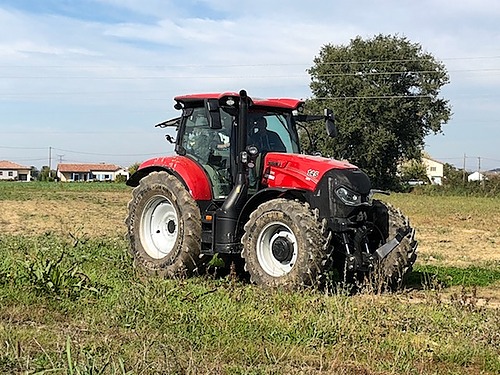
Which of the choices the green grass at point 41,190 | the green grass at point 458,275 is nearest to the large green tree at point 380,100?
the green grass at point 41,190

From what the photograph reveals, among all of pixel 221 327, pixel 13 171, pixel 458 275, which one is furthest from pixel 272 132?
pixel 13 171

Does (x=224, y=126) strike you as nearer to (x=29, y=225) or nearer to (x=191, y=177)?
(x=191, y=177)

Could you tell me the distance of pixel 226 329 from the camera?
6113 mm

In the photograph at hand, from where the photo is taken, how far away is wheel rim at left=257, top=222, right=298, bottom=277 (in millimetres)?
8453

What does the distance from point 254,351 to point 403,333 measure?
1.45 meters

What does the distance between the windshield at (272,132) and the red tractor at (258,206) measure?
0.01 m

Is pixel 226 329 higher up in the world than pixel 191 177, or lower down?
lower down

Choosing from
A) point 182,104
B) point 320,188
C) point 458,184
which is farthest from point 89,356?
point 458,184

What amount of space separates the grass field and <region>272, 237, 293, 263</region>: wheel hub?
0.62 metres

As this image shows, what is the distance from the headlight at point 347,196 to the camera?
8.48 m

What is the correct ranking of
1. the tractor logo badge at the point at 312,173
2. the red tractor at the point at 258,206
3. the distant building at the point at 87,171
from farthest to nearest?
the distant building at the point at 87,171
the tractor logo badge at the point at 312,173
the red tractor at the point at 258,206

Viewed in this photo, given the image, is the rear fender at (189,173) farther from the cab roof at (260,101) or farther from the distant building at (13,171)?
the distant building at (13,171)

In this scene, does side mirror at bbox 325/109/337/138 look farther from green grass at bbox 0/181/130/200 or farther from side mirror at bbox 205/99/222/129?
green grass at bbox 0/181/130/200

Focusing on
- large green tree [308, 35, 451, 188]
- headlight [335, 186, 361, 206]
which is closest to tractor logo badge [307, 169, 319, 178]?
headlight [335, 186, 361, 206]
